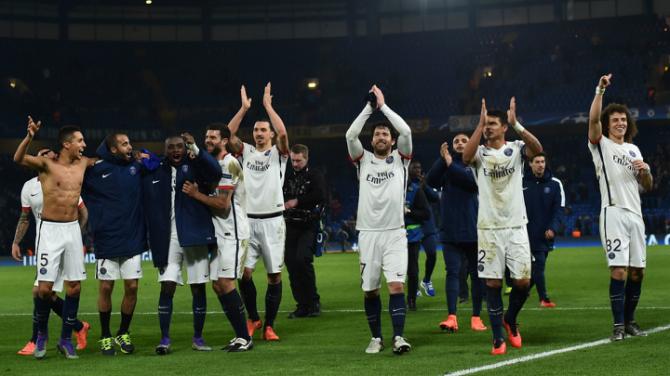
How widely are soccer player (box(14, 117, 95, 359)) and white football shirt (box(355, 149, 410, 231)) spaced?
303 centimetres

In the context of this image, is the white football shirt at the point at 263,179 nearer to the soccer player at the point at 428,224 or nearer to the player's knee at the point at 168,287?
the player's knee at the point at 168,287

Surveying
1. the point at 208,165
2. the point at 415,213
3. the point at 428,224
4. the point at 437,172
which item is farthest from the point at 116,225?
the point at 428,224

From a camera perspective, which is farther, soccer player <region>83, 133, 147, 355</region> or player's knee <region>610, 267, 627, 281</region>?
soccer player <region>83, 133, 147, 355</region>

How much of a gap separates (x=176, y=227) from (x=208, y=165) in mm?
820

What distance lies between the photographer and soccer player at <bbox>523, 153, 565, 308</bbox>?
45.2 feet

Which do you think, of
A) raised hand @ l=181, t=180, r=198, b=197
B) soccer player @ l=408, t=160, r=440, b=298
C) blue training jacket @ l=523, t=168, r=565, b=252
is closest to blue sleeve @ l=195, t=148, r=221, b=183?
raised hand @ l=181, t=180, r=198, b=197

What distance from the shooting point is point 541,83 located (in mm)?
47156

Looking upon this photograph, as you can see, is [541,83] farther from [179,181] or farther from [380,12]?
[179,181]

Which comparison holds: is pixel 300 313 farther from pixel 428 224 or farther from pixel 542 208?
pixel 542 208

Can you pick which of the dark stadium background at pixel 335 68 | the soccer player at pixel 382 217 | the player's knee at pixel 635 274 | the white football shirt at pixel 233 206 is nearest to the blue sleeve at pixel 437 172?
the soccer player at pixel 382 217

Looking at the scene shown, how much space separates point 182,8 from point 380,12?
11214mm

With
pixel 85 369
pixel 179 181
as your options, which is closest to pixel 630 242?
pixel 179 181

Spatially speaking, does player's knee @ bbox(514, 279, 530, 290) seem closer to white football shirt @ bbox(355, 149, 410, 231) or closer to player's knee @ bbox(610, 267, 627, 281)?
player's knee @ bbox(610, 267, 627, 281)

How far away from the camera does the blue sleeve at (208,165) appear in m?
9.53
